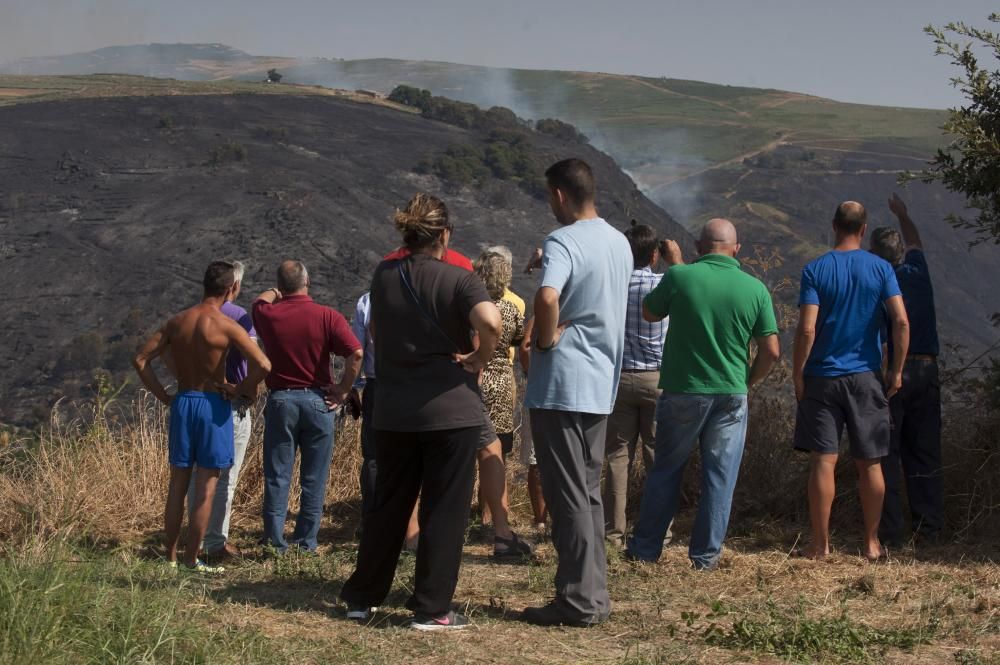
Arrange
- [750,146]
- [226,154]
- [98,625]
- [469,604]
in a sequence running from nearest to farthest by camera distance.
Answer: [98,625], [469,604], [226,154], [750,146]

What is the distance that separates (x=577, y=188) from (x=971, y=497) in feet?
11.8

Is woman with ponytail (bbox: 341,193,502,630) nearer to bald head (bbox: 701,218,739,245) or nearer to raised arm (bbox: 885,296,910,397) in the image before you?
bald head (bbox: 701,218,739,245)

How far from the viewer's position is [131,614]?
4.07 metres

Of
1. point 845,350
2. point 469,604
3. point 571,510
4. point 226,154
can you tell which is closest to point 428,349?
point 571,510

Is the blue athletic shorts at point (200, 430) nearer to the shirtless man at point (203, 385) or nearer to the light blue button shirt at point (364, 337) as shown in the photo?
the shirtless man at point (203, 385)

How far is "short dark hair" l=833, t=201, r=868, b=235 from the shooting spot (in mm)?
5867

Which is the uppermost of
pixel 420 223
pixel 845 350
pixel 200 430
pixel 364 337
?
pixel 420 223

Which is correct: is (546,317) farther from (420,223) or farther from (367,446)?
(367,446)

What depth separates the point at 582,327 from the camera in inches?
186

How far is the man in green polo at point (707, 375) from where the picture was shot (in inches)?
219

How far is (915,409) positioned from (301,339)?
11.1 ft

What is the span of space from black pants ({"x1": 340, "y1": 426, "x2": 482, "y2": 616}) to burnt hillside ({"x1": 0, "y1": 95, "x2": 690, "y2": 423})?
34.4 m

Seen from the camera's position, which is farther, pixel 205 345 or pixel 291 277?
pixel 291 277

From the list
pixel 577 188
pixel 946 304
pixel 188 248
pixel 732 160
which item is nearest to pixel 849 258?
pixel 577 188
